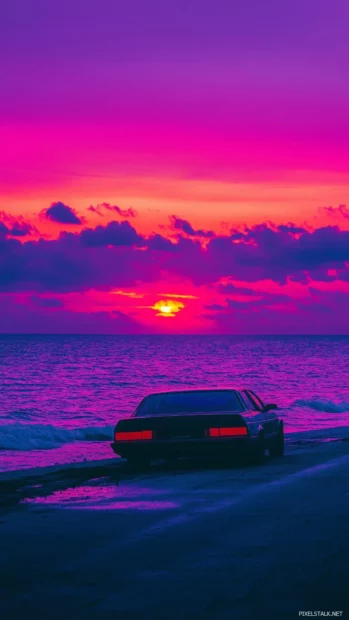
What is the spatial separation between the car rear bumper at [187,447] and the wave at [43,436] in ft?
42.6

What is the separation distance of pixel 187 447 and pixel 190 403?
1.05 meters

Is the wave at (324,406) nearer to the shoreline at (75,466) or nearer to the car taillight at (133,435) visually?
the shoreline at (75,466)

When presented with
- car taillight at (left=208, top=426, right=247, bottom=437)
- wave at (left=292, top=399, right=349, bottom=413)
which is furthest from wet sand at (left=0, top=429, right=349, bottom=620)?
wave at (left=292, top=399, right=349, bottom=413)

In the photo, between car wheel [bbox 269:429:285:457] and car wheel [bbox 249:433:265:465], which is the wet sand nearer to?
car wheel [bbox 249:433:265:465]

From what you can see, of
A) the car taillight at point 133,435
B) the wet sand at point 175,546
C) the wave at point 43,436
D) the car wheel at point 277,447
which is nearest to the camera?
the wet sand at point 175,546

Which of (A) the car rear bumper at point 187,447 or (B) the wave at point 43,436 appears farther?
(B) the wave at point 43,436

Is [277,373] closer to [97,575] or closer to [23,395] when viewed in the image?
[23,395]

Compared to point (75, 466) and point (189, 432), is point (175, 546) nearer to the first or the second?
point (189, 432)

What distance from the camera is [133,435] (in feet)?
52.3

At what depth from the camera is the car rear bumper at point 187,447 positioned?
51.8ft

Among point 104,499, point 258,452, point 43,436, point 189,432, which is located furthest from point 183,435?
point 43,436

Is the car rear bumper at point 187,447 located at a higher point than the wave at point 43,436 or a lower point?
higher

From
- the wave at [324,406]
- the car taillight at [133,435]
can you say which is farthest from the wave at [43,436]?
the wave at [324,406]

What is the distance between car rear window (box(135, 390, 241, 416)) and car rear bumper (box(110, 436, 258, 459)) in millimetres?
686
